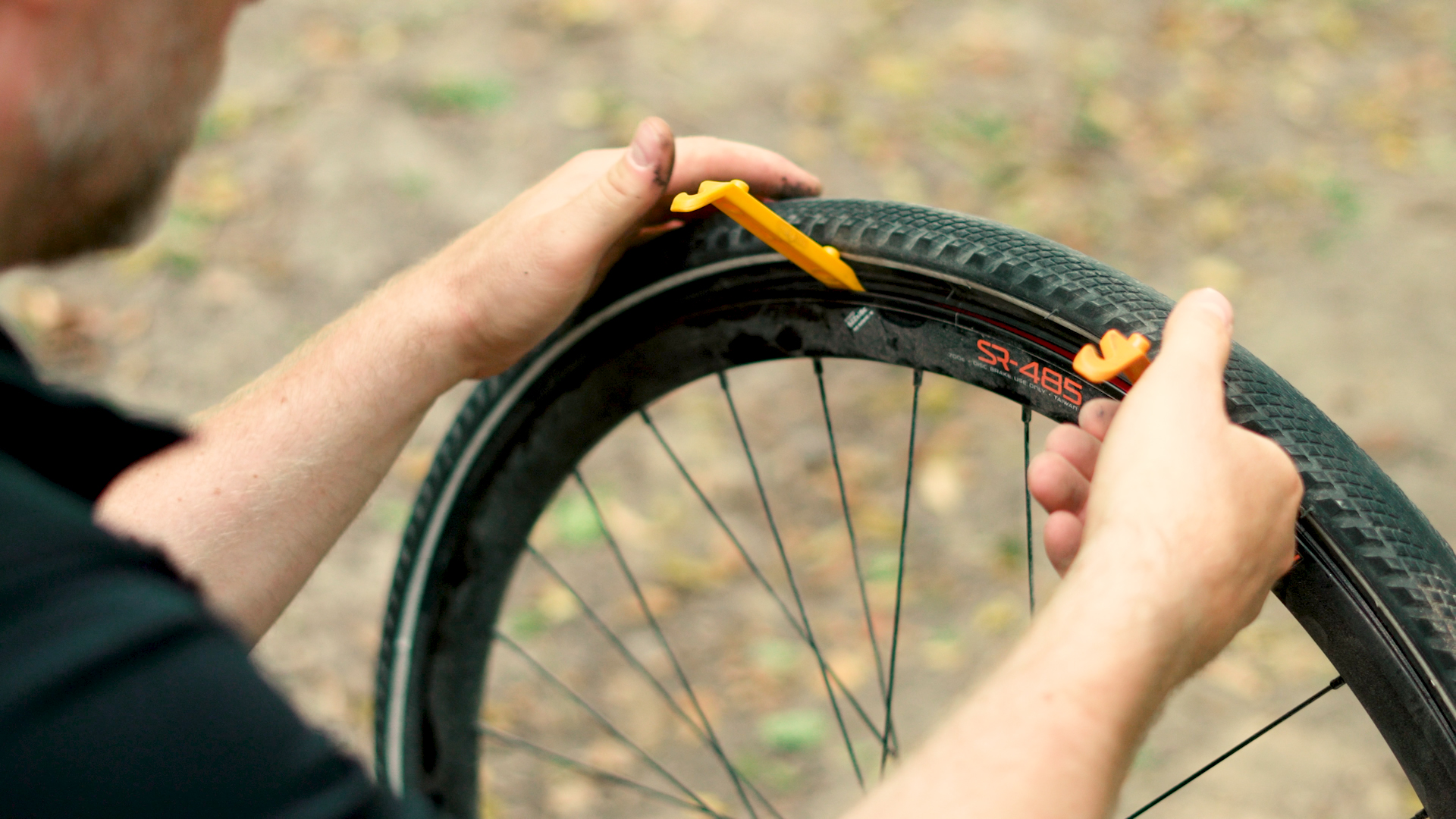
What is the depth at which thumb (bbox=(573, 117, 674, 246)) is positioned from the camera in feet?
2.89

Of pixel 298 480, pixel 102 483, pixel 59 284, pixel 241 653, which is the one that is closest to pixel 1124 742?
pixel 241 653

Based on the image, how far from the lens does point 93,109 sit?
2.04 ft

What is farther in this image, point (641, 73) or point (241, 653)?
point (641, 73)

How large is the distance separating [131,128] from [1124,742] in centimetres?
69

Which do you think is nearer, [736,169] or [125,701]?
[125,701]

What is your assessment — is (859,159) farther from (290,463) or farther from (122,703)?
(122,703)

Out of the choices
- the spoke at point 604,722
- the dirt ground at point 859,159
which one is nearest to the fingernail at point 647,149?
the spoke at point 604,722

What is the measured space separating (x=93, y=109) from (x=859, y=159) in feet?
7.20

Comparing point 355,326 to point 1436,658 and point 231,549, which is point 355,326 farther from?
point 1436,658

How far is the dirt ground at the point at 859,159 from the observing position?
2.19m

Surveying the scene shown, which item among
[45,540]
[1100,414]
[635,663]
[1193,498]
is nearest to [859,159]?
[635,663]

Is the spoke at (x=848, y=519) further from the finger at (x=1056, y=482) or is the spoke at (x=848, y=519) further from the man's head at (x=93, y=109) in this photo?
the man's head at (x=93, y=109)

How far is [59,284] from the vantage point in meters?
2.42

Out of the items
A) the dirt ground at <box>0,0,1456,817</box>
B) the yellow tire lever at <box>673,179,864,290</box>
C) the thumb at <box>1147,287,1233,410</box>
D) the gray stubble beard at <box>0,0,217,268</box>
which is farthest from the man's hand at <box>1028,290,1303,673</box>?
the dirt ground at <box>0,0,1456,817</box>
